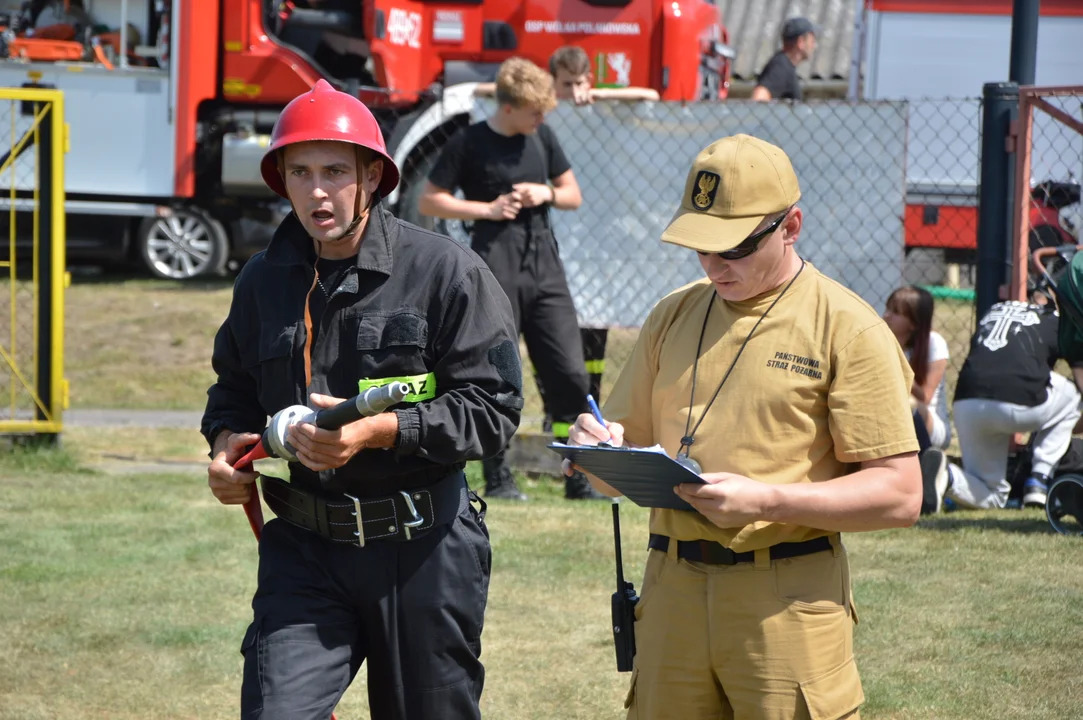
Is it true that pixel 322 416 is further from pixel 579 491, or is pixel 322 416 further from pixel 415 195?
pixel 415 195

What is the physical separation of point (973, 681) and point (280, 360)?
9.22 ft

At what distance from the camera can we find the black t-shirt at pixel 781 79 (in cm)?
1049

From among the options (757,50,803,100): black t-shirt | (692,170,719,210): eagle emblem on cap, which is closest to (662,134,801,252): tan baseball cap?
(692,170,719,210): eagle emblem on cap

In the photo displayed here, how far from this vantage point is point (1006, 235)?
7.61 meters

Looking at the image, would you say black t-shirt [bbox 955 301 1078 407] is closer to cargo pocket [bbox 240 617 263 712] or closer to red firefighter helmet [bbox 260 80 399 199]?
red firefighter helmet [bbox 260 80 399 199]

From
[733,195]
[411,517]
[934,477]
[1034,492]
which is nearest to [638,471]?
[733,195]

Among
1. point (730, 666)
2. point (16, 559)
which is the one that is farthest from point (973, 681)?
point (16, 559)

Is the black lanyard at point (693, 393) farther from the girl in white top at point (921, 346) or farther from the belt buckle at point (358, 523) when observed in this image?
the girl in white top at point (921, 346)

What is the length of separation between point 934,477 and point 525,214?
8.37 ft

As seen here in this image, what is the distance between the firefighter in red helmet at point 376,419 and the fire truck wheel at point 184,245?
1072 centimetres

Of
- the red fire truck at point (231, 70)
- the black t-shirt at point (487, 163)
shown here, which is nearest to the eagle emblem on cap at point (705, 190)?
the black t-shirt at point (487, 163)

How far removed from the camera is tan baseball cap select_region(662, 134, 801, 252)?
2750 millimetres

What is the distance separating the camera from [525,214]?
23.8 ft

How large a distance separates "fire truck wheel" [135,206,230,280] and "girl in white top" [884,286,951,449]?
800 cm
